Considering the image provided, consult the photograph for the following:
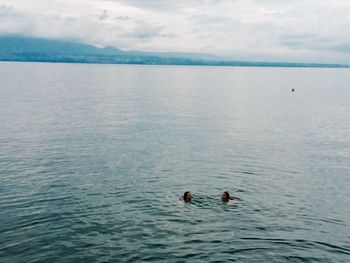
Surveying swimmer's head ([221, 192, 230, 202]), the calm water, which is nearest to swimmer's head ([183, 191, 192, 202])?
the calm water

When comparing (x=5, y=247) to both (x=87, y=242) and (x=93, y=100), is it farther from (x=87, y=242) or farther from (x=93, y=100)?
Result: (x=93, y=100)

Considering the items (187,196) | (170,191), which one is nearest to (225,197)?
(187,196)

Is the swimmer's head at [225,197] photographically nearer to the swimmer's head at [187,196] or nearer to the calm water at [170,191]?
the calm water at [170,191]

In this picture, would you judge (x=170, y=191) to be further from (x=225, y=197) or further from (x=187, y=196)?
(x=225, y=197)

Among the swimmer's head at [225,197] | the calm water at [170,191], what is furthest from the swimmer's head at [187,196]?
the swimmer's head at [225,197]

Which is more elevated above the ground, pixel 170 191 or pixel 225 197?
pixel 225 197

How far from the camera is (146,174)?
146 ft

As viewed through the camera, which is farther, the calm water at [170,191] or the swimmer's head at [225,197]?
the swimmer's head at [225,197]

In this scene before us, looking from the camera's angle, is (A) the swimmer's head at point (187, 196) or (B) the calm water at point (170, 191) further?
(A) the swimmer's head at point (187, 196)

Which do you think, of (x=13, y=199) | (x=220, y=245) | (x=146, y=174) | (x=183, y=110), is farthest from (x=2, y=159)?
(x=183, y=110)

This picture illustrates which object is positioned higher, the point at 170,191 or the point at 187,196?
the point at 187,196

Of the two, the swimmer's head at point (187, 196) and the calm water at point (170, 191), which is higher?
the swimmer's head at point (187, 196)

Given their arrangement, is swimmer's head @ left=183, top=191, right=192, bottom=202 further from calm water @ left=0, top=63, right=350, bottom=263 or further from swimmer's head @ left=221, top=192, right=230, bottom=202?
swimmer's head @ left=221, top=192, right=230, bottom=202

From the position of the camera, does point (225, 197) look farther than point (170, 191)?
No
